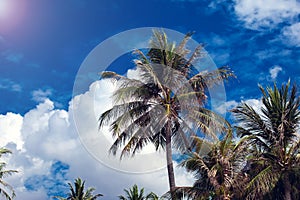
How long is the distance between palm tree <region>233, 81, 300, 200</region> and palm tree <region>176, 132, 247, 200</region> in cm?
77

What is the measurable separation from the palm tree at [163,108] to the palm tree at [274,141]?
287cm

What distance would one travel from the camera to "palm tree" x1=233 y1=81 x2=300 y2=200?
2364 cm

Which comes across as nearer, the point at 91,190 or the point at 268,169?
the point at 268,169

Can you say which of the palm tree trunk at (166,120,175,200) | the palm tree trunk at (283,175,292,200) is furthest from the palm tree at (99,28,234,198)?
the palm tree trunk at (283,175,292,200)

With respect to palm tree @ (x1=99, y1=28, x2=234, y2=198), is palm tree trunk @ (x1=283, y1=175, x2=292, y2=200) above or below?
below

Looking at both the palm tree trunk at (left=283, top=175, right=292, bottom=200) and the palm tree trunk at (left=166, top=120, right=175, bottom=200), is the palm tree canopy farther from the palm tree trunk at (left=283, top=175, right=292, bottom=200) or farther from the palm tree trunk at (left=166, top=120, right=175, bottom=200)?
the palm tree trunk at (left=283, top=175, right=292, bottom=200)

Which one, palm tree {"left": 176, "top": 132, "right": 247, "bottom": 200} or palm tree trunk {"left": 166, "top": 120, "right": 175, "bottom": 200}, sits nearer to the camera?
palm tree {"left": 176, "top": 132, "right": 247, "bottom": 200}

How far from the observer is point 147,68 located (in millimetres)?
28328

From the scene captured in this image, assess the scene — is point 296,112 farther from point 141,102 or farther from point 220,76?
point 141,102

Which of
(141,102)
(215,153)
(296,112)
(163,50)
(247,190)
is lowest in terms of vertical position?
(247,190)

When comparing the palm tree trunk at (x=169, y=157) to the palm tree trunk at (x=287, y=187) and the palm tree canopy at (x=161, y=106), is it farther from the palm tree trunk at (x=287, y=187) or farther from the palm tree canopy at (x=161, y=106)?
the palm tree trunk at (x=287, y=187)

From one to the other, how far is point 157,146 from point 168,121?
2.39m

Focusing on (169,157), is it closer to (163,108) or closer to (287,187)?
(163,108)

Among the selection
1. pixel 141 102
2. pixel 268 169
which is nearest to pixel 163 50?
pixel 141 102
